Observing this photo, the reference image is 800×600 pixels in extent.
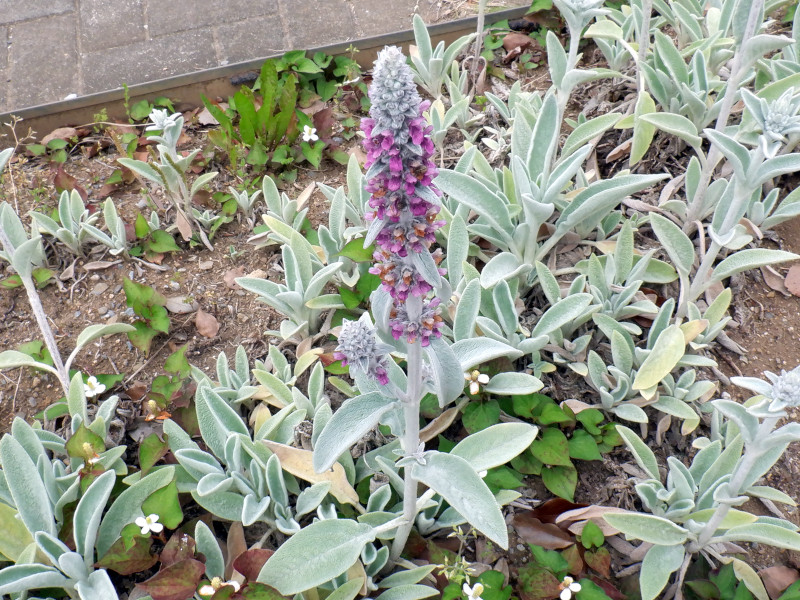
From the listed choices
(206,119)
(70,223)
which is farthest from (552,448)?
(206,119)

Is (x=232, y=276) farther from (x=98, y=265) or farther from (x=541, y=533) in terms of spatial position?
(x=541, y=533)

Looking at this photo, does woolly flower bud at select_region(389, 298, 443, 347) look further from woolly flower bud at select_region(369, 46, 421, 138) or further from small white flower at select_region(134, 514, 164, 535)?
small white flower at select_region(134, 514, 164, 535)

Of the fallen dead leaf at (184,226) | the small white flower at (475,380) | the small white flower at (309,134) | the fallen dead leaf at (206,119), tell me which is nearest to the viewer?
the small white flower at (475,380)

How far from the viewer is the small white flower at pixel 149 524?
1932 mm

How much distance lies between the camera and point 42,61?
414cm

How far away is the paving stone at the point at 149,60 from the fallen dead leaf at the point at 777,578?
3910mm

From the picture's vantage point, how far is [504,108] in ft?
10.8

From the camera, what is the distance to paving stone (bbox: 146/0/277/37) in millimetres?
4344

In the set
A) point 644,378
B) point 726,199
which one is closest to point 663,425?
point 644,378

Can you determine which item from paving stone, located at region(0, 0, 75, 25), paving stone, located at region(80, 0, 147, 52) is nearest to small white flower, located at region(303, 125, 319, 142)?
paving stone, located at region(80, 0, 147, 52)

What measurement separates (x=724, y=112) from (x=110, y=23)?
3.95 metres

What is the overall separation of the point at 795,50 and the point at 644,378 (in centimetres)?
202

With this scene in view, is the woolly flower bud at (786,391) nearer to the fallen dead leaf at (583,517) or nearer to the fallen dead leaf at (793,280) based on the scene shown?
the fallen dead leaf at (583,517)

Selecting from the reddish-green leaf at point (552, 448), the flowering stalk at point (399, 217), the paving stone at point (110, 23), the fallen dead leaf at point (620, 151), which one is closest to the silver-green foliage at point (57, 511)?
the flowering stalk at point (399, 217)
